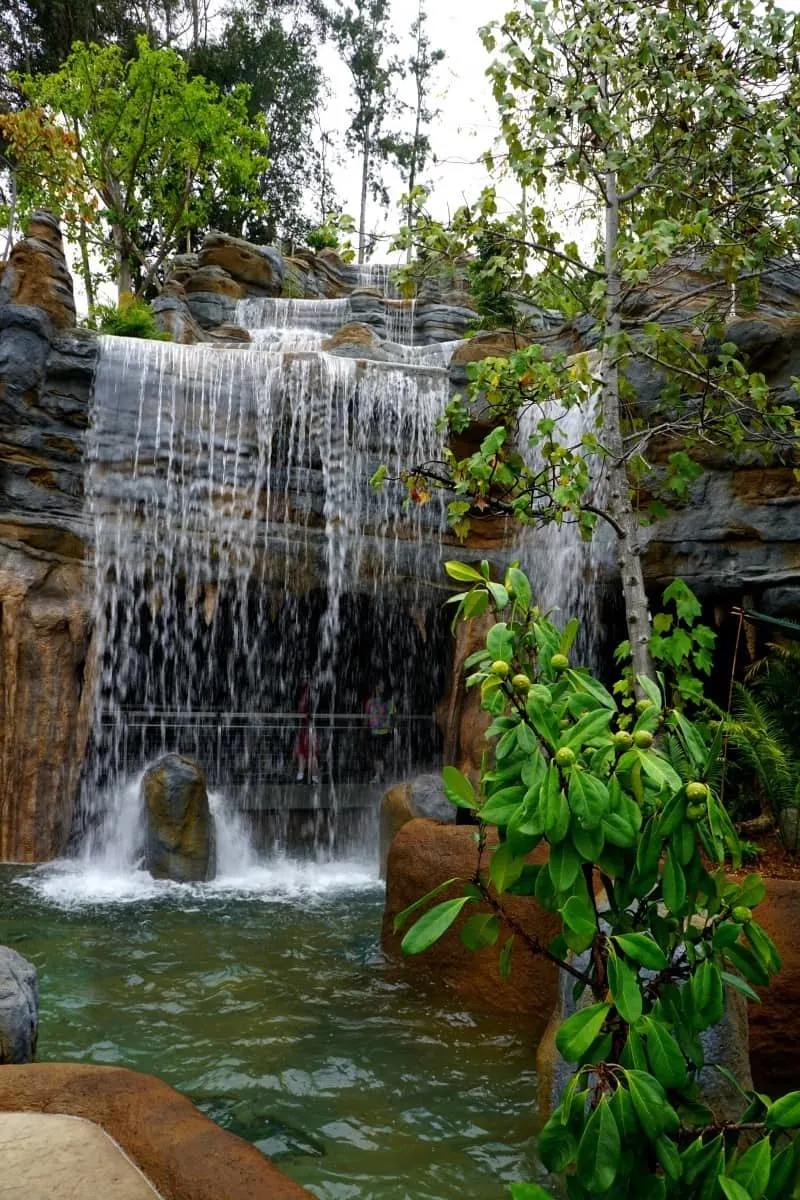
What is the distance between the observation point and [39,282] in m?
12.8

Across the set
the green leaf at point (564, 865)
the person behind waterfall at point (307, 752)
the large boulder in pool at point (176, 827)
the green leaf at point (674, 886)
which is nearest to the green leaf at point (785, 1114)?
the green leaf at point (674, 886)

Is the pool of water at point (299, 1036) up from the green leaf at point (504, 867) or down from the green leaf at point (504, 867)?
down

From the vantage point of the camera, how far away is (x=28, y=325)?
1214 centimetres

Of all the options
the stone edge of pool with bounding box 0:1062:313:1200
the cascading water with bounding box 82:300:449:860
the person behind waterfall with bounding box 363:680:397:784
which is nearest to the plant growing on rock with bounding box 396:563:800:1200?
the stone edge of pool with bounding box 0:1062:313:1200

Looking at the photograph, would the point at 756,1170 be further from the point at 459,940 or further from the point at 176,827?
the point at 176,827

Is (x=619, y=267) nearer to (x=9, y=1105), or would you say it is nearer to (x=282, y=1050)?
(x=282, y=1050)

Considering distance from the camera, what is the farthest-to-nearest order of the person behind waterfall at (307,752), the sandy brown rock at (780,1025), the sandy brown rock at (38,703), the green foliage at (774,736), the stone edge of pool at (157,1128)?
the person behind waterfall at (307,752)
the sandy brown rock at (38,703)
the green foliage at (774,736)
the sandy brown rock at (780,1025)
the stone edge of pool at (157,1128)

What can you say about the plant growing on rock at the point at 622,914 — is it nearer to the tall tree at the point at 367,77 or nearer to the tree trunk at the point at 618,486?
the tree trunk at the point at 618,486

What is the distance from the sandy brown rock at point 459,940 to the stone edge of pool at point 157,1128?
2369mm

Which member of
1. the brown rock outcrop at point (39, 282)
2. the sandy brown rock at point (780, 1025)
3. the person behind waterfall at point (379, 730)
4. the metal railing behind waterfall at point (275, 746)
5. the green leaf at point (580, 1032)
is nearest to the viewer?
the green leaf at point (580, 1032)

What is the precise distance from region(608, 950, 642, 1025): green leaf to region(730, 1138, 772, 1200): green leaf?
0.30 metres

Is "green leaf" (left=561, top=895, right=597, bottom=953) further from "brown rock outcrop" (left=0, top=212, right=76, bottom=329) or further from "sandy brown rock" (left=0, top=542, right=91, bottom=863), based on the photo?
"brown rock outcrop" (left=0, top=212, right=76, bottom=329)

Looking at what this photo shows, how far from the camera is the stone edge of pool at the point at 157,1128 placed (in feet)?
10.1

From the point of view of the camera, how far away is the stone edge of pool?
307 centimetres
